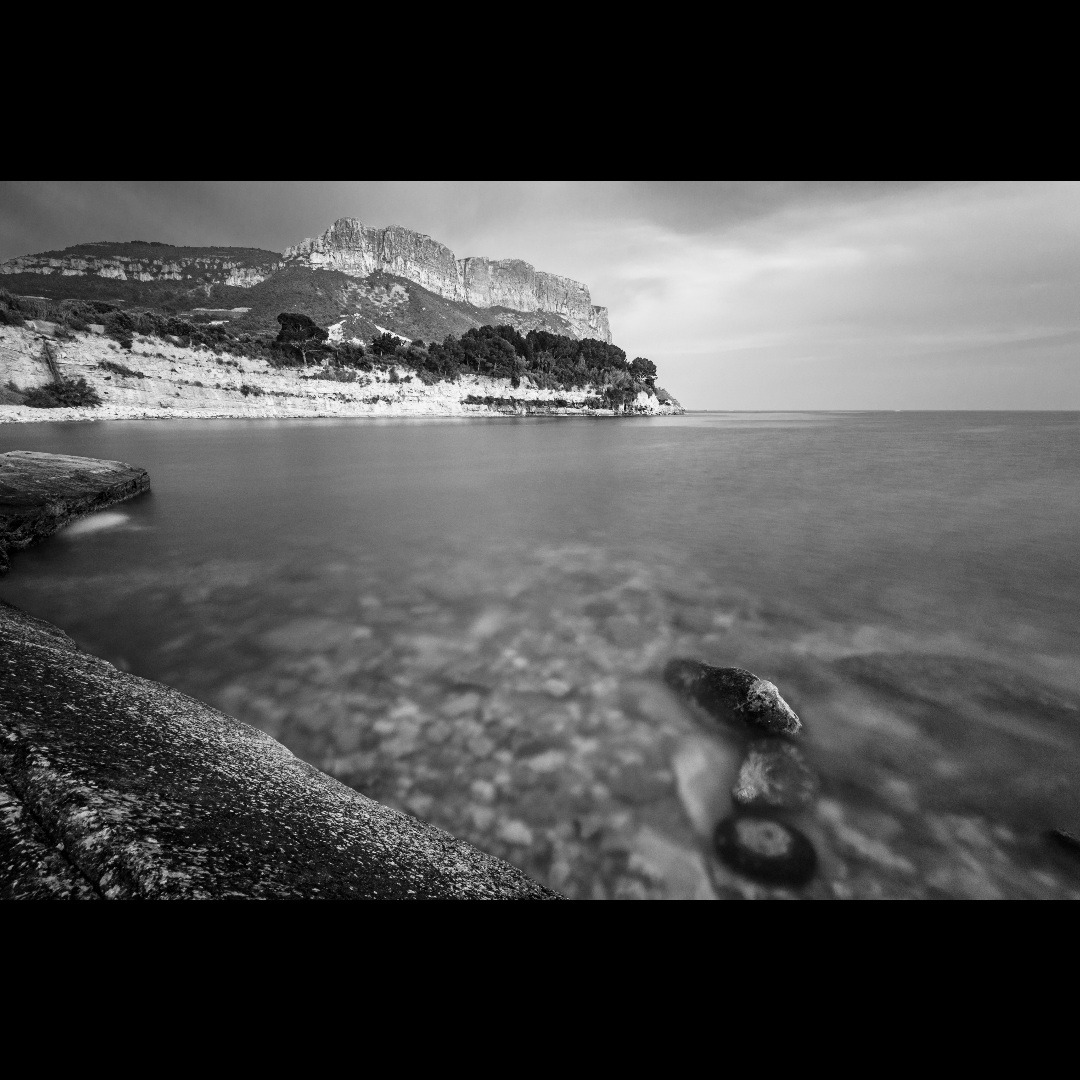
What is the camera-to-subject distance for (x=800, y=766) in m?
3.46

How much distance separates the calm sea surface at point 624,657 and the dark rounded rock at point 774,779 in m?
0.11

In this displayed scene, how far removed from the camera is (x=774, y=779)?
3.33 metres

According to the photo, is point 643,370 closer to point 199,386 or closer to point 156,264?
point 199,386

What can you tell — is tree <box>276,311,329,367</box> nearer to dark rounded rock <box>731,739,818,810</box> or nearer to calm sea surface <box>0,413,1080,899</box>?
calm sea surface <box>0,413,1080,899</box>

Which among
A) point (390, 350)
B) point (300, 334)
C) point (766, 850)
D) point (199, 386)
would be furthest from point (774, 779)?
point (390, 350)

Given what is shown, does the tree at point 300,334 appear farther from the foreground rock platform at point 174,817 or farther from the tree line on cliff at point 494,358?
the foreground rock platform at point 174,817

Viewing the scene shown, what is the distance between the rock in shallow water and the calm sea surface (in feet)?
0.72

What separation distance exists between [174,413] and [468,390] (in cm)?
3617

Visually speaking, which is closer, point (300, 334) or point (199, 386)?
point (199, 386)

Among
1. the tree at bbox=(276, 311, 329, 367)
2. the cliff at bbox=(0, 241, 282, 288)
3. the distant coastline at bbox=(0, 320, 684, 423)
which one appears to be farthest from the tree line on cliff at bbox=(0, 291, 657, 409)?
the cliff at bbox=(0, 241, 282, 288)

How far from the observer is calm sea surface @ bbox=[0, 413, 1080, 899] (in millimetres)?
2949

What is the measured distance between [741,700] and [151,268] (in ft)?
552
